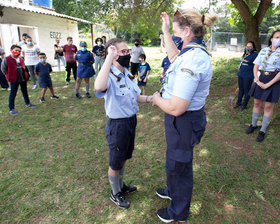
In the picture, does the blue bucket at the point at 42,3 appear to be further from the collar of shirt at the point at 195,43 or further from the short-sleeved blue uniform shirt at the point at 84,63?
the collar of shirt at the point at 195,43

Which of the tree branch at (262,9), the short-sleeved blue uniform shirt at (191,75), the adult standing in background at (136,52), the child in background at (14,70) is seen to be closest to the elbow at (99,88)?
the short-sleeved blue uniform shirt at (191,75)

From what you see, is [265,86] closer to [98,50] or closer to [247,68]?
[247,68]

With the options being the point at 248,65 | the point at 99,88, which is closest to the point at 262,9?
the point at 248,65

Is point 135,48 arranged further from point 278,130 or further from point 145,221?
point 145,221

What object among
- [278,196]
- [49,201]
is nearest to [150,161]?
[49,201]

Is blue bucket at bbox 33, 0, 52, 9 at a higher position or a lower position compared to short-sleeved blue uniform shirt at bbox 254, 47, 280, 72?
higher

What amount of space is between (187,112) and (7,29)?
10629 mm

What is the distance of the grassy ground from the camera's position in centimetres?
246

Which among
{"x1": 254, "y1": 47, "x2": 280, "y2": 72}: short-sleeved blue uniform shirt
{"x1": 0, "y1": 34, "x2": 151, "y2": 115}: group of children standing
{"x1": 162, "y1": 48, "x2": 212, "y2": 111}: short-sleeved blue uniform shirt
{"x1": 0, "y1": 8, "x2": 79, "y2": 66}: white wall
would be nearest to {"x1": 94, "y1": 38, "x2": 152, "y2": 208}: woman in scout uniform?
{"x1": 162, "y1": 48, "x2": 212, "y2": 111}: short-sleeved blue uniform shirt

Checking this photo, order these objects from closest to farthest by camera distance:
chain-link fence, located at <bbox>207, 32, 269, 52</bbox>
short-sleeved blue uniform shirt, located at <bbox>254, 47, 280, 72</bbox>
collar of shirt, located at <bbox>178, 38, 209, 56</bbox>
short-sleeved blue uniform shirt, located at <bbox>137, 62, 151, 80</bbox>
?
collar of shirt, located at <bbox>178, 38, 209, 56</bbox>
short-sleeved blue uniform shirt, located at <bbox>254, 47, 280, 72</bbox>
short-sleeved blue uniform shirt, located at <bbox>137, 62, 151, 80</bbox>
chain-link fence, located at <bbox>207, 32, 269, 52</bbox>

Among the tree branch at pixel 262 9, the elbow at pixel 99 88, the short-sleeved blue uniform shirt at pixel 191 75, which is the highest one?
the tree branch at pixel 262 9

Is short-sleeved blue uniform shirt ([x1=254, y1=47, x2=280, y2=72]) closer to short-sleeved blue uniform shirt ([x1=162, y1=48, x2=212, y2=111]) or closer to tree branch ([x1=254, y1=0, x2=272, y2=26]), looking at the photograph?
short-sleeved blue uniform shirt ([x1=162, y1=48, x2=212, y2=111])

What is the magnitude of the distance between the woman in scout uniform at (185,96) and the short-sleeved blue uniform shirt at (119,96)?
1.34 feet

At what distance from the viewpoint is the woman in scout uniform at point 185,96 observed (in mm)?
1598
